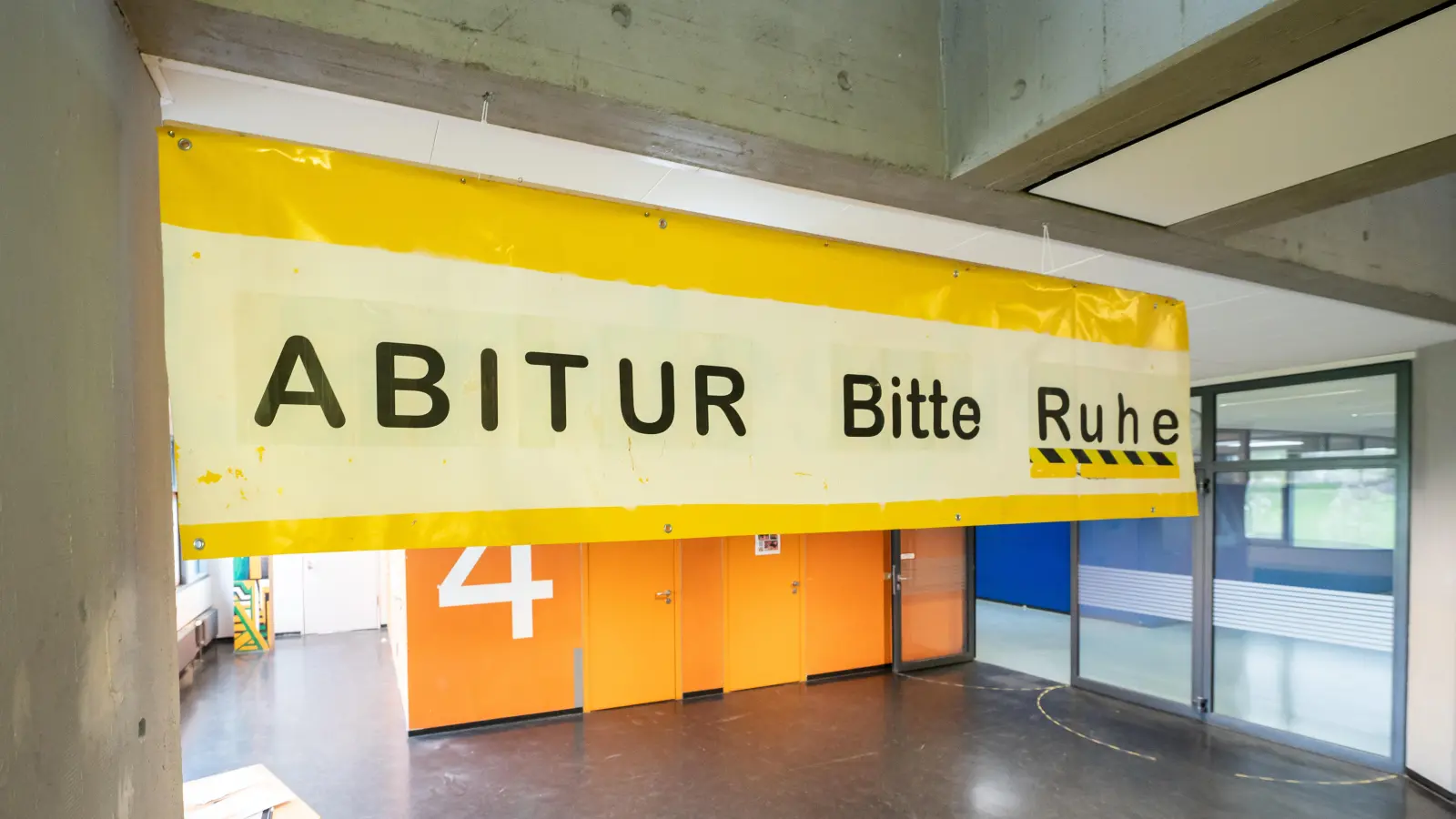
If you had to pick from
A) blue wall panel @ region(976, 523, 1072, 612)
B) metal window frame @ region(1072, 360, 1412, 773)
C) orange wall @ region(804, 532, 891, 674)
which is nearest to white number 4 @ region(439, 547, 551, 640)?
orange wall @ region(804, 532, 891, 674)

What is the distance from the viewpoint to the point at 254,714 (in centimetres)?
547

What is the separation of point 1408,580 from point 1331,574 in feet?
1.41

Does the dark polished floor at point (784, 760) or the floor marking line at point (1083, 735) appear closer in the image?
the dark polished floor at point (784, 760)

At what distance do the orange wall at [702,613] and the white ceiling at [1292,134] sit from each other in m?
4.80

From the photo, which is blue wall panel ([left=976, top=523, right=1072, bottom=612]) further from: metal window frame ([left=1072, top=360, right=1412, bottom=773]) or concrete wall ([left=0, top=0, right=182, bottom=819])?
concrete wall ([left=0, top=0, right=182, bottom=819])

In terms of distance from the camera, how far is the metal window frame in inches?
178

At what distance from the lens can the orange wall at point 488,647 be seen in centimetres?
511

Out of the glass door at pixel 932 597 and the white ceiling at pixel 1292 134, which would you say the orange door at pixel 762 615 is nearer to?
the glass door at pixel 932 597

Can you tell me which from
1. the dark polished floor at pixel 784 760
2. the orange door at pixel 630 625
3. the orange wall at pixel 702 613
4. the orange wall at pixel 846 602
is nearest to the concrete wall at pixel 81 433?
the dark polished floor at pixel 784 760

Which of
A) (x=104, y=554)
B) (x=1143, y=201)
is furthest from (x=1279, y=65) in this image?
(x=104, y=554)

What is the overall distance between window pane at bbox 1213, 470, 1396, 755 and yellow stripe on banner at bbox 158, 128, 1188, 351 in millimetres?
4484

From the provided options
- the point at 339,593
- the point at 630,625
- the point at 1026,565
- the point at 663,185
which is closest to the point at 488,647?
the point at 630,625

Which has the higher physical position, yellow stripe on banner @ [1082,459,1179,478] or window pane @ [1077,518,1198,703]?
yellow stripe on banner @ [1082,459,1179,478]

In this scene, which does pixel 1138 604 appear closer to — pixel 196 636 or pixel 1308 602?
pixel 1308 602
